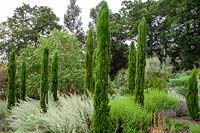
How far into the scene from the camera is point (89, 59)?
1261cm

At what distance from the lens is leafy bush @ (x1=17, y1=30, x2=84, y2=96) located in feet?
61.5

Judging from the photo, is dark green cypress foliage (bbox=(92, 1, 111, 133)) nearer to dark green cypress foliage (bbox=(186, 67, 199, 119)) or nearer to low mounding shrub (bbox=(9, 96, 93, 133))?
low mounding shrub (bbox=(9, 96, 93, 133))

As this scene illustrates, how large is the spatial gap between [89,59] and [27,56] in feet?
27.7

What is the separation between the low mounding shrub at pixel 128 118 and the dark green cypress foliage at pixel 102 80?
105cm

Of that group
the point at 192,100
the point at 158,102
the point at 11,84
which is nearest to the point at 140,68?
the point at 158,102

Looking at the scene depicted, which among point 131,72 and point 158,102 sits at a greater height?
point 131,72

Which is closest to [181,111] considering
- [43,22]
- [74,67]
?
[74,67]

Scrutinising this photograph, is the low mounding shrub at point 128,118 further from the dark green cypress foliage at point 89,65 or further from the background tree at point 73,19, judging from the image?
the background tree at point 73,19

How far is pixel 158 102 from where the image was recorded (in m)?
10.7

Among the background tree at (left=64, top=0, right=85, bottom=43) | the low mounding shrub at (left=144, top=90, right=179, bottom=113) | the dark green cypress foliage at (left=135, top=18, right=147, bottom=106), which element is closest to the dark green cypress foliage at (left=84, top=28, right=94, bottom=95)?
the low mounding shrub at (left=144, top=90, right=179, bottom=113)

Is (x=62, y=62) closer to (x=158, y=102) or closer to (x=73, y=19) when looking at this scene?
(x=158, y=102)

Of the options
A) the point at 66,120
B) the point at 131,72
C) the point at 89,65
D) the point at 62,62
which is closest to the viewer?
the point at 66,120

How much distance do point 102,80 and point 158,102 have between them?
11.3ft

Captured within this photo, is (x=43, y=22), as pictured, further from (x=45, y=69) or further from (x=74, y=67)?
(x=45, y=69)
